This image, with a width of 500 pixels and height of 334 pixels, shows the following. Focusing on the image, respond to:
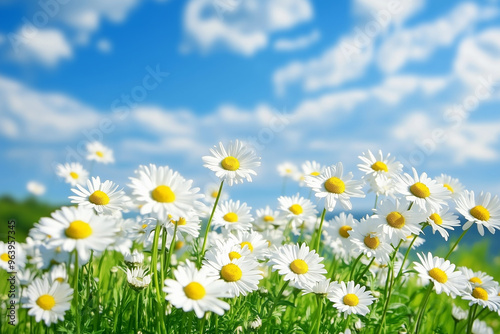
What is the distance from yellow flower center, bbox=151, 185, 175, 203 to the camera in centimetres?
209

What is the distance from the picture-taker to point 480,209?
2.96m

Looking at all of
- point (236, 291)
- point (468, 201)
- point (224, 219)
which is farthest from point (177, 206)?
point (468, 201)

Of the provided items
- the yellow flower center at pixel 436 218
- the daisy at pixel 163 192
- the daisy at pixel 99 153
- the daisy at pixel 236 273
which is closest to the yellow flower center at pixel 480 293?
the yellow flower center at pixel 436 218

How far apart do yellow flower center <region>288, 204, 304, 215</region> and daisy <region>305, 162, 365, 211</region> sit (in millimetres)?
878

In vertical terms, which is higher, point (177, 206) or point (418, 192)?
point (418, 192)

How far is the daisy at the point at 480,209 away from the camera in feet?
9.53

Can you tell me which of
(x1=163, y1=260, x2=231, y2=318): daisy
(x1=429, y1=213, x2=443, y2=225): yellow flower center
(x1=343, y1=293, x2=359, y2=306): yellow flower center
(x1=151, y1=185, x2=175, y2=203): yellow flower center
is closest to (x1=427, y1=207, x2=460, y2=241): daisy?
(x1=429, y1=213, x2=443, y2=225): yellow flower center

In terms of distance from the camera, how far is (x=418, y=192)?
2727mm

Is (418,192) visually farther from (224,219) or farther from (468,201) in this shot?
(224,219)

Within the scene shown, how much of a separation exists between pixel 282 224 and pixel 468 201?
1.62m

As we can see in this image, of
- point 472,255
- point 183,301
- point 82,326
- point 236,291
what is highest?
point 472,255

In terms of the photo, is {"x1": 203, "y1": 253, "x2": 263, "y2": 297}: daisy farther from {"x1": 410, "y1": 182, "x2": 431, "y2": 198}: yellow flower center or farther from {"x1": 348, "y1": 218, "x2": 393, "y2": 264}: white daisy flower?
{"x1": 410, "y1": 182, "x2": 431, "y2": 198}: yellow flower center

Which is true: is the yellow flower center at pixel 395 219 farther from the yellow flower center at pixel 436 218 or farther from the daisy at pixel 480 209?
the daisy at pixel 480 209

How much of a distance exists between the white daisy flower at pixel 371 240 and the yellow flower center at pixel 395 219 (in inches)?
2.8
